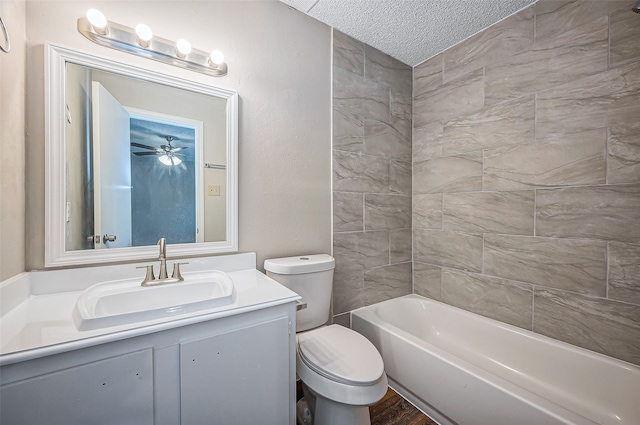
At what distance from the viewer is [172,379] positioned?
88cm

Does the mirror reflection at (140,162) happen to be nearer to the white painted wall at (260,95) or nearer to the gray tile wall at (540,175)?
the white painted wall at (260,95)

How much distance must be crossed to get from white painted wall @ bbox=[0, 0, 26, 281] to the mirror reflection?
132mm

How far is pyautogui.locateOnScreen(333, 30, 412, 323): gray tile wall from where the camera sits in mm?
1945

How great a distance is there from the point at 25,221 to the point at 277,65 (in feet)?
4.78

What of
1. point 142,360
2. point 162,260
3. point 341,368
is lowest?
point 341,368

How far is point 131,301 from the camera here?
1.11 meters

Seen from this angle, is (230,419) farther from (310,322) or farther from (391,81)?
(391,81)

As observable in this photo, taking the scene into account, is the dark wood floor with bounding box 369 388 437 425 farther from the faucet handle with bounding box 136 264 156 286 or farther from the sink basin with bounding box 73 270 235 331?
the faucet handle with bounding box 136 264 156 286

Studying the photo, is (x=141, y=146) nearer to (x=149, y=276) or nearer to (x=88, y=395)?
(x=149, y=276)

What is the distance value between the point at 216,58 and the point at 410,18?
1.28m

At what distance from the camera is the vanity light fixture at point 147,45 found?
1163 mm

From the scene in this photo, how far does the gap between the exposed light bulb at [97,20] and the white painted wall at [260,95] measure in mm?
75

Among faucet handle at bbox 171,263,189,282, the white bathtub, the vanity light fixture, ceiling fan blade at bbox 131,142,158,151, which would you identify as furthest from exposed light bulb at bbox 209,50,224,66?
the white bathtub

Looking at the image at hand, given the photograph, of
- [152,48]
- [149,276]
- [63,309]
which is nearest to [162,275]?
[149,276]
